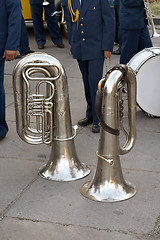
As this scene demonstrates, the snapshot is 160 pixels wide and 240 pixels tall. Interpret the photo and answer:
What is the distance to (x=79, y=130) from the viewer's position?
208 inches

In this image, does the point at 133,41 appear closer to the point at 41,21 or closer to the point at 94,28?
the point at 94,28

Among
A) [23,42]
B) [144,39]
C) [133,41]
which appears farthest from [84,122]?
[23,42]

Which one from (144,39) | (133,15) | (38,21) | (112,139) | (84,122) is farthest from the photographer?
(38,21)

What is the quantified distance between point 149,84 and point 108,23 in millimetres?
1070

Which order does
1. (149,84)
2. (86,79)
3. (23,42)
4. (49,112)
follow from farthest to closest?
(23,42) → (149,84) → (86,79) → (49,112)

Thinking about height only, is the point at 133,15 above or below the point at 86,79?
above

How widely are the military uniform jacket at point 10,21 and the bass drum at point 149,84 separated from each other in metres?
1.48

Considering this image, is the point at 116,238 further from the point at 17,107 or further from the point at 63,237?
the point at 17,107

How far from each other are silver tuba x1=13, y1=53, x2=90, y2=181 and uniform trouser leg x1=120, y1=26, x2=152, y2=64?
93.9 inches

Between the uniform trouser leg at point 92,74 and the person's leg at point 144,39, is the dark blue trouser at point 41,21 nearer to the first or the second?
the person's leg at point 144,39

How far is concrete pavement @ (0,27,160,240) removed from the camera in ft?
10.8

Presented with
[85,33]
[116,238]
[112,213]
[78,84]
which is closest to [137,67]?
[85,33]

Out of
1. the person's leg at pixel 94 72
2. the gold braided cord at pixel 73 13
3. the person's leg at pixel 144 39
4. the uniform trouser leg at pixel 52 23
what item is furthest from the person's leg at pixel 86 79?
the uniform trouser leg at pixel 52 23

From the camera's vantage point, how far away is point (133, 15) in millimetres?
6137
